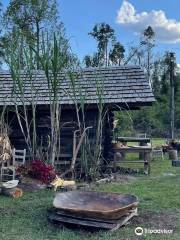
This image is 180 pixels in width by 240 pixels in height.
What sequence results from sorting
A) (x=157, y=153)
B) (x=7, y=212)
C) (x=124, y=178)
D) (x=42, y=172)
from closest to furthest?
(x=7, y=212) → (x=42, y=172) → (x=124, y=178) → (x=157, y=153)

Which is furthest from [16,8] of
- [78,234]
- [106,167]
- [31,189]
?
[78,234]

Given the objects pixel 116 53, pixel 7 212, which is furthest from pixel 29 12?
pixel 7 212

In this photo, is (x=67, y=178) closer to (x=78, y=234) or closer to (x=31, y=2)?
(x=78, y=234)

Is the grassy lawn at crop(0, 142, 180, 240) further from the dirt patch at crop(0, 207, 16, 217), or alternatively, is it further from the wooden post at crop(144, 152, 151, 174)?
the wooden post at crop(144, 152, 151, 174)

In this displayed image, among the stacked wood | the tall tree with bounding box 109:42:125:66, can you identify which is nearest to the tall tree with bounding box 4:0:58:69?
the tall tree with bounding box 109:42:125:66

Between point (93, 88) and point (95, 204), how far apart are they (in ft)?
21.8

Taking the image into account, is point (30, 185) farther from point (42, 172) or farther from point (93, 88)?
point (93, 88)

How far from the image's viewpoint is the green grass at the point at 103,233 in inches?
248

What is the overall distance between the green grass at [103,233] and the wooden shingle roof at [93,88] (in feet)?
8.96

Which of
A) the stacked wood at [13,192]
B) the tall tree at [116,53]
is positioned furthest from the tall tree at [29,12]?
the stacked wood at [13,192]

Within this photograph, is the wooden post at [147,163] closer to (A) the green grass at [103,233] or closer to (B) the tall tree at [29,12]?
(A) the green grass at [103,233]

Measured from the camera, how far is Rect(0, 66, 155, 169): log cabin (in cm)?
1262

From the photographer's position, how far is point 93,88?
13461 millimetres

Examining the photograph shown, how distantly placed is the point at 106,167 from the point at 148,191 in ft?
10.7
